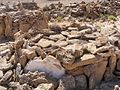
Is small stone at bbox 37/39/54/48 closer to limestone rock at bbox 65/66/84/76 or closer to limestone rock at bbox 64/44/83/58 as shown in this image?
limestone rock at bbox 64/44/83/58

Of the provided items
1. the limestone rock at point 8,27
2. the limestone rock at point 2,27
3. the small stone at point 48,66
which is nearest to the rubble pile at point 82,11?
the limestone rock at point 8,27

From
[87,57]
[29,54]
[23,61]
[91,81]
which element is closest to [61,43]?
[87,57]

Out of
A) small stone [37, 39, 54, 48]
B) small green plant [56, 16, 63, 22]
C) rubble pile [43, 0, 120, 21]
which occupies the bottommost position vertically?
rubble pile [43, 0, 120, 21]

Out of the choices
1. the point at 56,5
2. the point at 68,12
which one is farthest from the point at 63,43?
the point at 56,5

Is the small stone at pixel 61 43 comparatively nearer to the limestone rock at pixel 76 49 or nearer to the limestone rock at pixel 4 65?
the limestone rock at pixel 76 49

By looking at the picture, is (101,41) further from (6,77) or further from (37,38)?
(6,77)

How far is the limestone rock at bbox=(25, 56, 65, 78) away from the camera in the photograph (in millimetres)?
8016

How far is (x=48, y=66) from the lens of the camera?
26.4ft

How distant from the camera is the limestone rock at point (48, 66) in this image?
802cm

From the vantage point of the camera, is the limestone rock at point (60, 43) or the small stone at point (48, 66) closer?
the small stone at point (48, 66)

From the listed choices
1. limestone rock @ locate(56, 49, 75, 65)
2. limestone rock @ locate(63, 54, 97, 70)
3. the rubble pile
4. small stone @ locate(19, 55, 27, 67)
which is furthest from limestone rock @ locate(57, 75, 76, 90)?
the rubble pile

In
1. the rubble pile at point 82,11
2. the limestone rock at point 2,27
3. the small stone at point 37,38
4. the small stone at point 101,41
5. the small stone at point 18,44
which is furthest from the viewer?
the rubble pile at point 82,11

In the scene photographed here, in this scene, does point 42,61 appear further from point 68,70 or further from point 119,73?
point 119,73

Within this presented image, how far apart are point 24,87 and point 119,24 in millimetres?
6951
